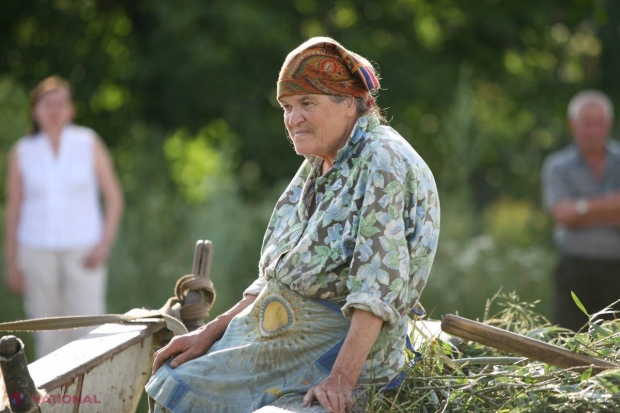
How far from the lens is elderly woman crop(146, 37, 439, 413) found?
2.68 metres

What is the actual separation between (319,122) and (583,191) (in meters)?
→ 4.25

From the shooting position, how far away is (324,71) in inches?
113

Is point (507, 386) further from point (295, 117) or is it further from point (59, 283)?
point (59, 283)

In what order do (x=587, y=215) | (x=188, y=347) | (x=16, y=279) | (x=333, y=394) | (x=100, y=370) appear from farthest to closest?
(x=16, y=279) → (x=587, y=215) → (x=100, y=370) → (x=188, y=347) → (x=333, y=394)

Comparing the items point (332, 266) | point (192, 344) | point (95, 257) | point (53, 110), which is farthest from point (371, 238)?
point (53, 110)

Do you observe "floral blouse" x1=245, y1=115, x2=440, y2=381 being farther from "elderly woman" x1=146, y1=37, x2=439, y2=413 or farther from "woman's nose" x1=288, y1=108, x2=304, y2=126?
"woman's nose" x1=288, y1=108, x2=304, y2=126

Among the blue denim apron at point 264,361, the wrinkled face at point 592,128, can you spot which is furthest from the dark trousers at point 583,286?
the blue denim apron at point 264,361

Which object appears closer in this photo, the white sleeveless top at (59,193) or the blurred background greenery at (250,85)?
the white sleeveless top at (59,193)

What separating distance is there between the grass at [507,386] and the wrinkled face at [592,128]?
3872 millimetres

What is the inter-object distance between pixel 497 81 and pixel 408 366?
920 cm

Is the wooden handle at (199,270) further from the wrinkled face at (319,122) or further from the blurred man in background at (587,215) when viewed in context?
the blurred man in background at (587,215)

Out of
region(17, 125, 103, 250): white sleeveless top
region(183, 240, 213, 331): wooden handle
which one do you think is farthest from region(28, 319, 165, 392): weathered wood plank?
region(17, 125, 103, 250): white sleeveless top

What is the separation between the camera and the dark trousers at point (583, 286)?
21.8 ft

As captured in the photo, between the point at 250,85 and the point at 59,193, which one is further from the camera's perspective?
the point at 250,85
